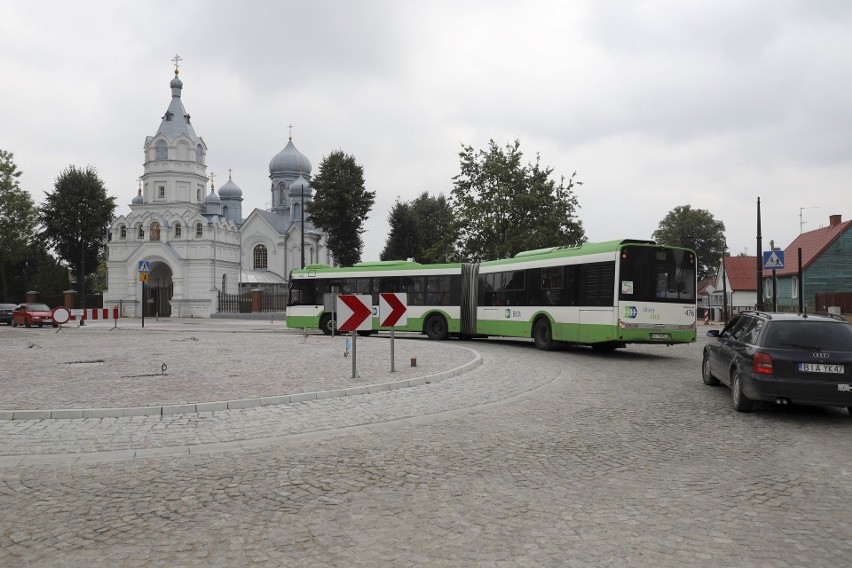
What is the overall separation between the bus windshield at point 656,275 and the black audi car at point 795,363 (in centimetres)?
696

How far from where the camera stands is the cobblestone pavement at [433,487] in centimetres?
407

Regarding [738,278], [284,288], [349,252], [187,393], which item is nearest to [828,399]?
[187,393]

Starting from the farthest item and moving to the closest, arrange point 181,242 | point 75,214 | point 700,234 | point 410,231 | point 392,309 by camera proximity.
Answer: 1. point 700,234
2. point 410,231
3. point 75,214
4. point 181,242
5. point 392,309

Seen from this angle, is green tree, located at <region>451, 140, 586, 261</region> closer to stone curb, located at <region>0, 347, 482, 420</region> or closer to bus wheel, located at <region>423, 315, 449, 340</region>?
bus wheel, located at <region>423, 315, 449, 340</region>

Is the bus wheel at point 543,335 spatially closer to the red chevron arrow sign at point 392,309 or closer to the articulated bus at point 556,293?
the articulated bus at point 556,293

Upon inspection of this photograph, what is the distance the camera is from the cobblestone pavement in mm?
4074

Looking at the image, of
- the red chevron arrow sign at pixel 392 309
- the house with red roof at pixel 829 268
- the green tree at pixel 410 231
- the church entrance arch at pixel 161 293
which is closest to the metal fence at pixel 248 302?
the church entrance arch at pixel 161 293

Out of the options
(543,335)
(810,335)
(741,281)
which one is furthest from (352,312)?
(741,281)

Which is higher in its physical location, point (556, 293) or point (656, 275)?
point (656, 275)

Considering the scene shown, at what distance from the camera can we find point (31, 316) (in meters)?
37.6

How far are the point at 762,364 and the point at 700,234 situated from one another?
86.7 m

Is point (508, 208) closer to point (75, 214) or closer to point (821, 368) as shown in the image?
point (821, 368)

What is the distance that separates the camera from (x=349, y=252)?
186 ft

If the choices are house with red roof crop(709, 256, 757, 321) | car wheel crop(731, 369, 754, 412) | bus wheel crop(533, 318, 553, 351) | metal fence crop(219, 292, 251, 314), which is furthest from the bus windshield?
Result: house with red roof crop(709, 256, 757, 321)
